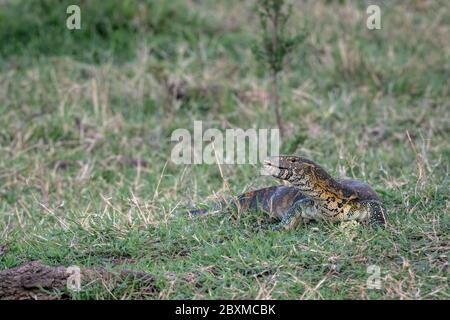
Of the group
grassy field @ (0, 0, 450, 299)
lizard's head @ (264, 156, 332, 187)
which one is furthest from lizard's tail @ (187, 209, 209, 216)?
lizard's head @ (264, 156, 332, 187)

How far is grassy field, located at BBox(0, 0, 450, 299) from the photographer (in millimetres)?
5219

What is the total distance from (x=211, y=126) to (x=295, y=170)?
3460 mm

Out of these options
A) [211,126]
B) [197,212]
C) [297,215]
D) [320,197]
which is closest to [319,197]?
[320,197]

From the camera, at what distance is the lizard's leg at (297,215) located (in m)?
5.73

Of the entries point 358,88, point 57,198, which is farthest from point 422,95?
point 57,198

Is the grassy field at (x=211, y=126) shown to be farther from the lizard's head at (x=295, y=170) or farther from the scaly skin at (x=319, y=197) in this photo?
the lizard's head at (x=295, y=170)

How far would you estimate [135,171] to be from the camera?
8227mm

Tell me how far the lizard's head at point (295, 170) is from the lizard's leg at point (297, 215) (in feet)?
0.53

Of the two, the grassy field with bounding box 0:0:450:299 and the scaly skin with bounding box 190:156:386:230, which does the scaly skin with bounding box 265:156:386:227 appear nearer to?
the scaly skin with bounding box 190:156:386:230

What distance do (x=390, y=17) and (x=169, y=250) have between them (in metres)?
6.31

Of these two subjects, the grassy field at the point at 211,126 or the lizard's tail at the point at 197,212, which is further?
the lizard's tail at the point at 197,212

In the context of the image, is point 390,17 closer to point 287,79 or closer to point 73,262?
point 287,79

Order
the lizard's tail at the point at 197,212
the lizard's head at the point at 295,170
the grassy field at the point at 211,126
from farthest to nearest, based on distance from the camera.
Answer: the lizard's tail at the point at 197,212 < the lizard's head at the point at 295,170 < the grassy field at the point at 211,126

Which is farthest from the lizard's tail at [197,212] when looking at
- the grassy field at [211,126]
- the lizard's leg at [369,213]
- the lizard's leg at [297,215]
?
the lizard's leg at [369,213]
